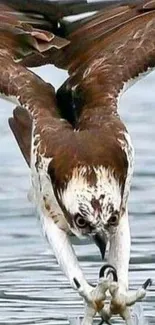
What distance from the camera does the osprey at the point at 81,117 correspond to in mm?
Result: 15484

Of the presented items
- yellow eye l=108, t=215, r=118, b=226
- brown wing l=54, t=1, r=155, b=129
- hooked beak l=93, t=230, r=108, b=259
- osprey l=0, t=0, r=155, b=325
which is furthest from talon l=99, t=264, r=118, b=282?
brown wing l=54, t=1, r=155, b=129

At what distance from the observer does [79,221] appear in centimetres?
1538

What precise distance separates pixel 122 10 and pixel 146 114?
16.8 feet

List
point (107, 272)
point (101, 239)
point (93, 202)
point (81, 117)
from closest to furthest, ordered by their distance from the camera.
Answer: point (93, 202)
point (101, 239)
point (107, 272)
point (81, 117)

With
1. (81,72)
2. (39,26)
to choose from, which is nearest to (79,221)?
(81,72)

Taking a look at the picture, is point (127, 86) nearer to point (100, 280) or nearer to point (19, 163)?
point (100, 280)

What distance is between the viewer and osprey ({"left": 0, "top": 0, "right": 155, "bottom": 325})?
15484 mm

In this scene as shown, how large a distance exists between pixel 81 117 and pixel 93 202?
1.04m

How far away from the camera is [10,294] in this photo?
18062 millimetres

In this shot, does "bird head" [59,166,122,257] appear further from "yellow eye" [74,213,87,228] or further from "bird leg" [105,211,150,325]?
"bird leg" [105,211,150,325]

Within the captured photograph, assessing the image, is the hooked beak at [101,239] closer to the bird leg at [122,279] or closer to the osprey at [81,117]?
the osprey at [81,117]

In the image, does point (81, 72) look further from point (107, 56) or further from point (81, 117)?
point (81, 117)

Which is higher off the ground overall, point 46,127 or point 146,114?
point 46,127

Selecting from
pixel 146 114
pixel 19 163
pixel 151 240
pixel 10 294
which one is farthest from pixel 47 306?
pixel 146 114
